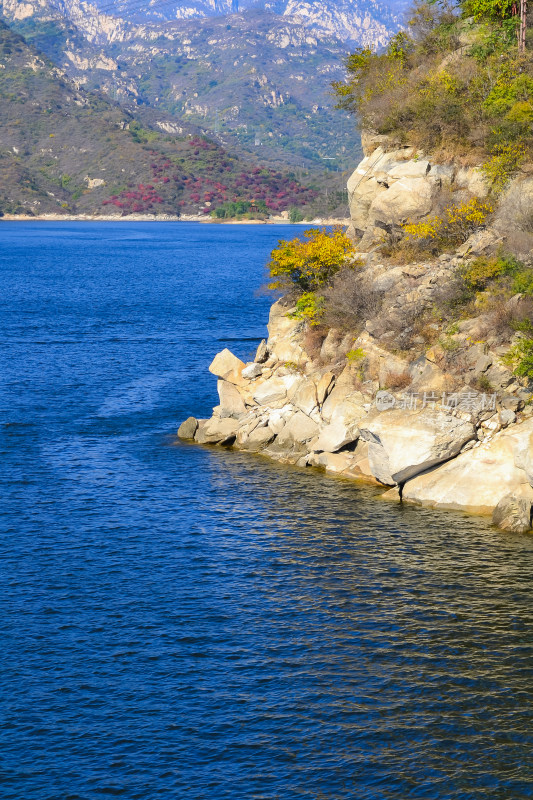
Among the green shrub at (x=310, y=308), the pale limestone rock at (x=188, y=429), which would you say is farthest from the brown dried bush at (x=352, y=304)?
the pale limestone rock at (x=188, y=429)

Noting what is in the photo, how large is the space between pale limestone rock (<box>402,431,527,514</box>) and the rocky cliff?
5 cm

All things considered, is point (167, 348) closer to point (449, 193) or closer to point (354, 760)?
point (449, 193)

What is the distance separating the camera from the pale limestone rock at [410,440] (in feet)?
133

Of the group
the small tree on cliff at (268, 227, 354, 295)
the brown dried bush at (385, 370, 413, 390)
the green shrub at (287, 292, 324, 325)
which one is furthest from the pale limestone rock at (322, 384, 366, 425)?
the small tree on cliff at (268, 227, 354, 295)

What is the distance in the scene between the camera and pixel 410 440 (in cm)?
4125

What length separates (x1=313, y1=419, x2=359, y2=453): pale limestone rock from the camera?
44844mm

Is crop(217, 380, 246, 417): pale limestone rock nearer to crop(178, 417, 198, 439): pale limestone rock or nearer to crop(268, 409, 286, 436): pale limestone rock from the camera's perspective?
crop(178, 417, 198, 439): pale limestone rock

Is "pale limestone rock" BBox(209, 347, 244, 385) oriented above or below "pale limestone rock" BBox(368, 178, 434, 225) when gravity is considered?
below

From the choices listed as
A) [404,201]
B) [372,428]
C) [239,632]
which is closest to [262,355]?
[404,201]

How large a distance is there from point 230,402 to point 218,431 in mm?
2107

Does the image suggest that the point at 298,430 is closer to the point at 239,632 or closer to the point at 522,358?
the point at 522,358

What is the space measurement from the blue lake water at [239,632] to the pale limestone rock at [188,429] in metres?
1.01

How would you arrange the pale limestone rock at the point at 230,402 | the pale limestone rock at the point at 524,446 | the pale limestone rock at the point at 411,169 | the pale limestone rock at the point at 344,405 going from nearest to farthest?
the pale limestone rock at the point at 524,446, the pale limestone rock at the point at 344,405, the pale limestone rock at the point at 230,402, the pale limestone rock at the point at 411,169

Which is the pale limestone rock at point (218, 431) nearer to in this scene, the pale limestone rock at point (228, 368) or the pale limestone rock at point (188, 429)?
the pale limestone rock at point (188, 429)
